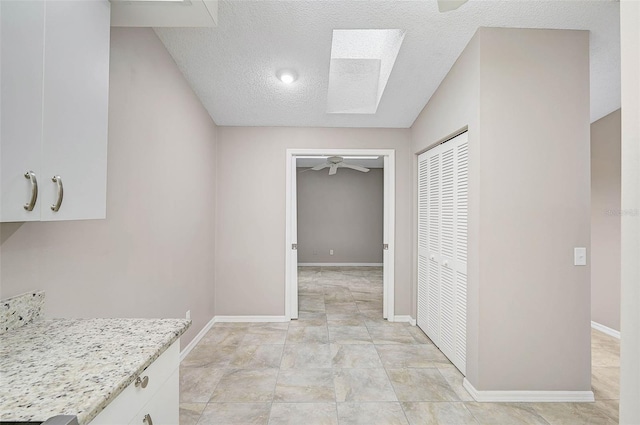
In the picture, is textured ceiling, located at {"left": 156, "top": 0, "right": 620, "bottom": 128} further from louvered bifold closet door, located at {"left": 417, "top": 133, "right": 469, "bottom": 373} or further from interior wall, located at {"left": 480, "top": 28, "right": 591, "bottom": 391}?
louvered bifold closet door, located at {"left": 417, "top": 133, "right": 469, "bottom": 373}

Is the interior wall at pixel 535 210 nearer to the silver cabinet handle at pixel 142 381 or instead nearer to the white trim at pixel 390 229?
the white trim at pixel 390 229

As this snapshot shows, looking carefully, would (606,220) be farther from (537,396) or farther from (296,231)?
(296,231)

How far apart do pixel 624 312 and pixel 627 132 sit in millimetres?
672

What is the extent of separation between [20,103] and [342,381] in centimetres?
252

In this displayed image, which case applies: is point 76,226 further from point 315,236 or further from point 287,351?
point 315,236

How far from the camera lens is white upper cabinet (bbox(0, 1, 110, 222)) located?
881 millimetres

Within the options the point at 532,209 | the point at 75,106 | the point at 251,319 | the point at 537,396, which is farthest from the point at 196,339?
the point at 532,209

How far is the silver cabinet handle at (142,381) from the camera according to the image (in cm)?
97

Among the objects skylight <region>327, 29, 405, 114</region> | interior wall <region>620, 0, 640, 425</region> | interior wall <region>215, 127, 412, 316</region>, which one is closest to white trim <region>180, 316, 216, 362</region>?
interior wall <region>215, 127, 412, 316</region>

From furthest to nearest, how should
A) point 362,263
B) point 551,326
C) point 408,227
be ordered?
point 362,263 < point 408,227 < point 551,326

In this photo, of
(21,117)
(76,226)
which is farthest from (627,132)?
(76,226)

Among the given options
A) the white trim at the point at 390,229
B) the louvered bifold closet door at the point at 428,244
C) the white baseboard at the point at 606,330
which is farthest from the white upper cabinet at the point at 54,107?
the white baseboard at the point at 606,330

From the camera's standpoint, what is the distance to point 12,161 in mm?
880

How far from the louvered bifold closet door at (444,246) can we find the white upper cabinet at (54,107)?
95.4 inches
